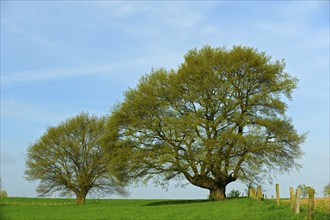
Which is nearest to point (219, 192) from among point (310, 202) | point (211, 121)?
point (211, 121)

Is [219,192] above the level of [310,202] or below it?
below

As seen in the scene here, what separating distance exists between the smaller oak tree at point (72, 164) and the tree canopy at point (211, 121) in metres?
17.4

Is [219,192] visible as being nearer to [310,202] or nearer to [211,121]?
[211,121]

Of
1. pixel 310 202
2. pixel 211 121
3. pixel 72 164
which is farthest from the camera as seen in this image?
pixel 72 164

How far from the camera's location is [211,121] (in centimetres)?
4516

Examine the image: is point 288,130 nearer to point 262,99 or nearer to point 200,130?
point 262,99

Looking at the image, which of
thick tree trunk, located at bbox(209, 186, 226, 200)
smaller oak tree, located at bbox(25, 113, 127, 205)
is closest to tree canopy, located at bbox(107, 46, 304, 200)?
thick tree trunk, located at bbox(209, 186, 226, 200)

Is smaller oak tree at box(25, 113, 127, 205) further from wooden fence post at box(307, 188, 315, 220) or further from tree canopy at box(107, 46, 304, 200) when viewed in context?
wooden fence post at box(307, 188, 315, 220)

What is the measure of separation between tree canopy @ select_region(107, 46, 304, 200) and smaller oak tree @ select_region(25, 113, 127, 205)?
1740 centimetres

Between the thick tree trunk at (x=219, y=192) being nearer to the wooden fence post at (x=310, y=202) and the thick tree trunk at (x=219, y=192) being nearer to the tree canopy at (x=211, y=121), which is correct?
the tree canopy at (x=211, y=121)

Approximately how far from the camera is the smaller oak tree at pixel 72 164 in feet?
210

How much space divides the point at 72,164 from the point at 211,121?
27178mm

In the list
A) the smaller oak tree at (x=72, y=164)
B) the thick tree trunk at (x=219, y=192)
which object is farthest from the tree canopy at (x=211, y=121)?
the smaller oak tree at (x=72, y=164)

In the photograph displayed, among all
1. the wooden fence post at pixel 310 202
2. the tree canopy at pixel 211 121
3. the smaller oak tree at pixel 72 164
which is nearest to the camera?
the wooden fence post at pixel 310 202
